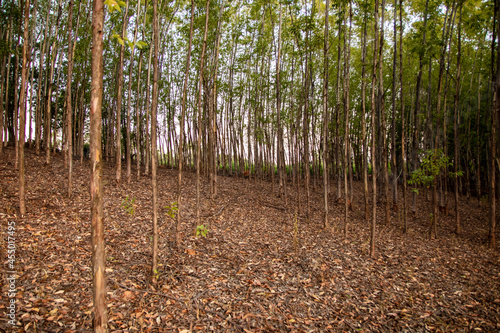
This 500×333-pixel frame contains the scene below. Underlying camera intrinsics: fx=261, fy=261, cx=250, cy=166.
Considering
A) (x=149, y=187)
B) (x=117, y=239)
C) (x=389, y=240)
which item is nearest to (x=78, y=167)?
(x=149, y=187)

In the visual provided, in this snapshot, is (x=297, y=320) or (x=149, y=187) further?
(x=149, y=187)

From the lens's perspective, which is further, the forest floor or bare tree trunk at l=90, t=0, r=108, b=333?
the forest floor

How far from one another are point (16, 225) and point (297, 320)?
Answer: 5049mm

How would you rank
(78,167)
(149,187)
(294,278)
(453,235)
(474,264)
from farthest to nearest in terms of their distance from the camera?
(78,167), (149,187), (453,235), (474,264), (294,278)

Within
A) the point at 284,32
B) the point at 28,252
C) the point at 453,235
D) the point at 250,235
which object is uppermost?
the point at 284,32

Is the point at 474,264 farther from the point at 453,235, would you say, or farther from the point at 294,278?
the point at 294,278

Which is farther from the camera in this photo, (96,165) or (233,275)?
(233,275)

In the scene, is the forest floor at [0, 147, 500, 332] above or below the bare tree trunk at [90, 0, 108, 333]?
below

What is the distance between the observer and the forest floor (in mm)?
3172

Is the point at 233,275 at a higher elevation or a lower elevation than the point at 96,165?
lower

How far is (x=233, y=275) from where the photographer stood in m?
4.30

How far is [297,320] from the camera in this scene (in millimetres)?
3422

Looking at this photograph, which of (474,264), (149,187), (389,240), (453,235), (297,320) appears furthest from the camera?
(149,187)

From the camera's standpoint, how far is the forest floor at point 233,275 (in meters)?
3.17
